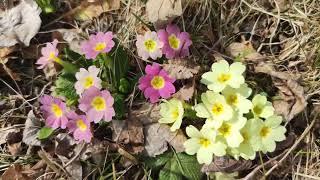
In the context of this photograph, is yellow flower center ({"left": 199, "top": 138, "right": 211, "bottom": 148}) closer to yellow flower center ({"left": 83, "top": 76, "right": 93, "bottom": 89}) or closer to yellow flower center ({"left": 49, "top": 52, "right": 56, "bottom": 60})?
yellow flower center ({"left": 83, "top": 76, "right": 93, "bottom": 89})

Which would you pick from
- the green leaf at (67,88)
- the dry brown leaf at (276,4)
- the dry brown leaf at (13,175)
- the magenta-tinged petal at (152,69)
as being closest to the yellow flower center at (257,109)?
the magenta-tinged petal at (152,69)

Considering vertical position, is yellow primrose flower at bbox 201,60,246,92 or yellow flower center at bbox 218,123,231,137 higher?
yellow primrose flower at bbox 201,60,246,92

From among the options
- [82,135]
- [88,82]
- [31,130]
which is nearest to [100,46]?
[88,82]

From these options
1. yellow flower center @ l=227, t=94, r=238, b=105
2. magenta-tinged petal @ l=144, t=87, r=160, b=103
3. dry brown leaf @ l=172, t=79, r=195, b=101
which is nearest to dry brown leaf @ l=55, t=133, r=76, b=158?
magenta-tinged petal @ l=144, t=87, r=160, b=103

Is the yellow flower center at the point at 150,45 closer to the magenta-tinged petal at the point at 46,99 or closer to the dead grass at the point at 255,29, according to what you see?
the dead grass at the point at 255,29

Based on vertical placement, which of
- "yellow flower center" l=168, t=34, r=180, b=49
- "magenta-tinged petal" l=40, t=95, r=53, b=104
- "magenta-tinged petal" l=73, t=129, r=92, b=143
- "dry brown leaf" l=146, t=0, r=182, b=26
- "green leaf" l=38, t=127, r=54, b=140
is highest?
"dry brown leaf" l=146, t=0, r=182, b=26

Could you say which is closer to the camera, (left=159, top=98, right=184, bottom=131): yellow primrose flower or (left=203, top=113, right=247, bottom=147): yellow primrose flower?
(left=203, top=113, right=247, bottom=147): yellow primrose flower

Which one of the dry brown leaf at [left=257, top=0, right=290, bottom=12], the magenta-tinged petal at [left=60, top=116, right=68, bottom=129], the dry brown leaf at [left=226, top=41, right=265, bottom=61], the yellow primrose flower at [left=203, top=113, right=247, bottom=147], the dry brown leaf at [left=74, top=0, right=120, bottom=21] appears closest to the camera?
the yellow primrose flower at [left=203, top=113, right=247, bottom=147]
